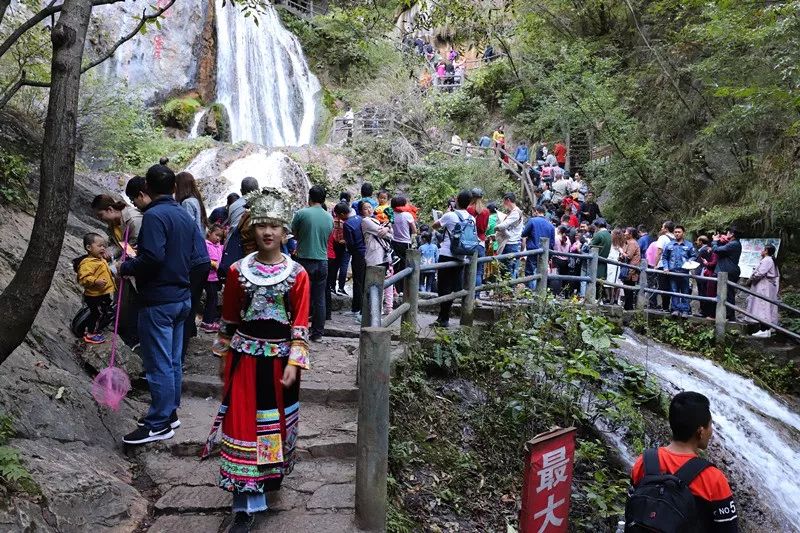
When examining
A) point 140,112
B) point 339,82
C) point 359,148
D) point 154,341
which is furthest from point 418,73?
point 154,341

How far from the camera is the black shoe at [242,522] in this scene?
328 cm

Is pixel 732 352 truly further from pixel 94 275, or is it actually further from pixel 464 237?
pixel 94 275

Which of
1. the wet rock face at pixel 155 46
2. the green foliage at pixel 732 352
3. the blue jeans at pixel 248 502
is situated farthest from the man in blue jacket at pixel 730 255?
the wet rock face at pixel 155 46

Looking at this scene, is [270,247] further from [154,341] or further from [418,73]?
[418,73]

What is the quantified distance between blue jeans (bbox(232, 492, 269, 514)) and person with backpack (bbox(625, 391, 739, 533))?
196 cm

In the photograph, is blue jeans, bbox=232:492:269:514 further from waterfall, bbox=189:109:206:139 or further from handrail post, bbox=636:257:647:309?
waterfall, bbox=189:109:206:139

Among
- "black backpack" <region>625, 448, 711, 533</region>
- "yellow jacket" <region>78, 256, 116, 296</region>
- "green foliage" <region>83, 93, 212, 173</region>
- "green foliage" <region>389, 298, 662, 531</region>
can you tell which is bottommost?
"green foliage" <region>389, 298, 662, 531</region>

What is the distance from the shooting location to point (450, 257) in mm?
7137

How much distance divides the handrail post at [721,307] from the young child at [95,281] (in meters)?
9.22

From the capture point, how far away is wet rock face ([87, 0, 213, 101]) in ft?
67.6

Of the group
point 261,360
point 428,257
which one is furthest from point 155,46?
point 261,360

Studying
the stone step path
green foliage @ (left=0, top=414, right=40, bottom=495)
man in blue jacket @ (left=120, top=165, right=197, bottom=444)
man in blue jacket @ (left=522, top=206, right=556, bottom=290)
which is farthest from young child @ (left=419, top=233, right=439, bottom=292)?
green foliage @ (left=0, top=414, right=40, bottom=495)

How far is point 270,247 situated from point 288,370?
0.72 meters

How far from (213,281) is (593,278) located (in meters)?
6.27
